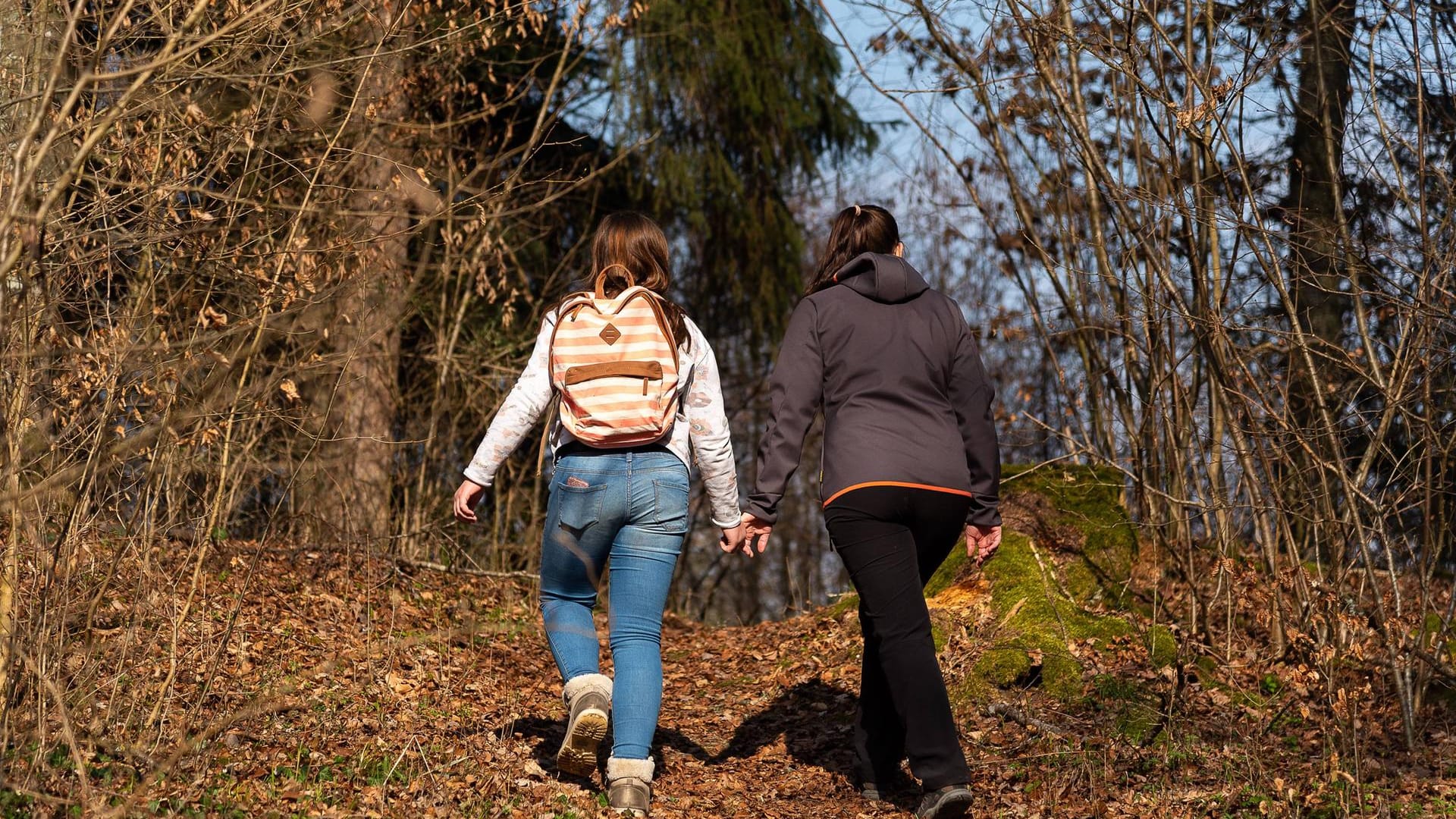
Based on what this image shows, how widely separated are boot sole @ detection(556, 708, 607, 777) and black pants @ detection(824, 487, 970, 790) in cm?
98

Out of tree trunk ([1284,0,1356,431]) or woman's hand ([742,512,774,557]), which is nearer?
woman's hand ([742,512,774,557])

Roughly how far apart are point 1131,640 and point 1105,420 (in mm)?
1547

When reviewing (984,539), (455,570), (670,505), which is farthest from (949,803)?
A: (455,570)

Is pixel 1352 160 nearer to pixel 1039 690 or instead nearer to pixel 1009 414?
pixel 1039 690

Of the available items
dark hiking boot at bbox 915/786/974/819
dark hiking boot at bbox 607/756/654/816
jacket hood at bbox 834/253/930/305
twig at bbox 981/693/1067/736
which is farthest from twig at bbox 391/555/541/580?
dark hiking boot at bbox 915/786/974/819

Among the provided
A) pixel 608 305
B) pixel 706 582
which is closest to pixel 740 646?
pixel 608 305

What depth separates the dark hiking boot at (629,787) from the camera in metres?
4.19

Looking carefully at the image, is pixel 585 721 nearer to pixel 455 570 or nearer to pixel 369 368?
pixel 455 570

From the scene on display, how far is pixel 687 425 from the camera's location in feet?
14.4

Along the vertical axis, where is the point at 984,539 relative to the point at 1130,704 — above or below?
above

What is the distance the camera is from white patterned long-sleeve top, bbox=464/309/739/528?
4355 mm

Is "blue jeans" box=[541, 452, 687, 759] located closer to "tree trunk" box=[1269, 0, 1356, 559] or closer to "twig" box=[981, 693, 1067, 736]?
"twig" box=[981, 693, 1067, 736]

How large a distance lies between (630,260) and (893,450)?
111 cm

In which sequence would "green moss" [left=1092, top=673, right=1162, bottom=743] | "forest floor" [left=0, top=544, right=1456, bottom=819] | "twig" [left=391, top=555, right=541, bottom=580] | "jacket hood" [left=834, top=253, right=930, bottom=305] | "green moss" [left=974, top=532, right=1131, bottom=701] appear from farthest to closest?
"twig" [left=391, top=555, right=541, bottom=580], "green moss" [left=974, top=532, right=1131, bottom=701], "green moss" [left=1092, top=673, right=1162, bottom=743], "jacket hood" [left=834, top=253, right=930, bottom=305], "forest floor" [left=0, top=544, right=1456, bottom=819]
